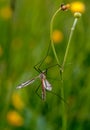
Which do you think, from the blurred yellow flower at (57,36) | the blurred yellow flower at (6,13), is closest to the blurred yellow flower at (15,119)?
the blurred yellow flower at (57,36)

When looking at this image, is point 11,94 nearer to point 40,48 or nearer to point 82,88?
point 82,88

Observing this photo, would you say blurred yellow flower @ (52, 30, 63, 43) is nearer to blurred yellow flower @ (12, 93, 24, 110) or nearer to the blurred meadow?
the blurred meadow

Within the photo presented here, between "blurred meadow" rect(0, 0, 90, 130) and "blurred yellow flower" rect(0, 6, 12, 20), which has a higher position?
"blurred yellow flower" rect(0, 6, 12, 20)

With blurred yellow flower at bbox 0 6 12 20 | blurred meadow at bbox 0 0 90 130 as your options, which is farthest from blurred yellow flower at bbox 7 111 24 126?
blurred yellow flower at bbox 0 6 12 20

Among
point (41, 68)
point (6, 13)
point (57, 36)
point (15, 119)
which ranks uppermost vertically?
point (6, 13)

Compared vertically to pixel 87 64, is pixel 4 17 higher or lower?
higher

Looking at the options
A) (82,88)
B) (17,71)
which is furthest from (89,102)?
(17,71)

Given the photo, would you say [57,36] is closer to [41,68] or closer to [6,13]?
[6,13]

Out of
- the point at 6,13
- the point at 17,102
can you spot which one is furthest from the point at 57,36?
the point at 17,102
